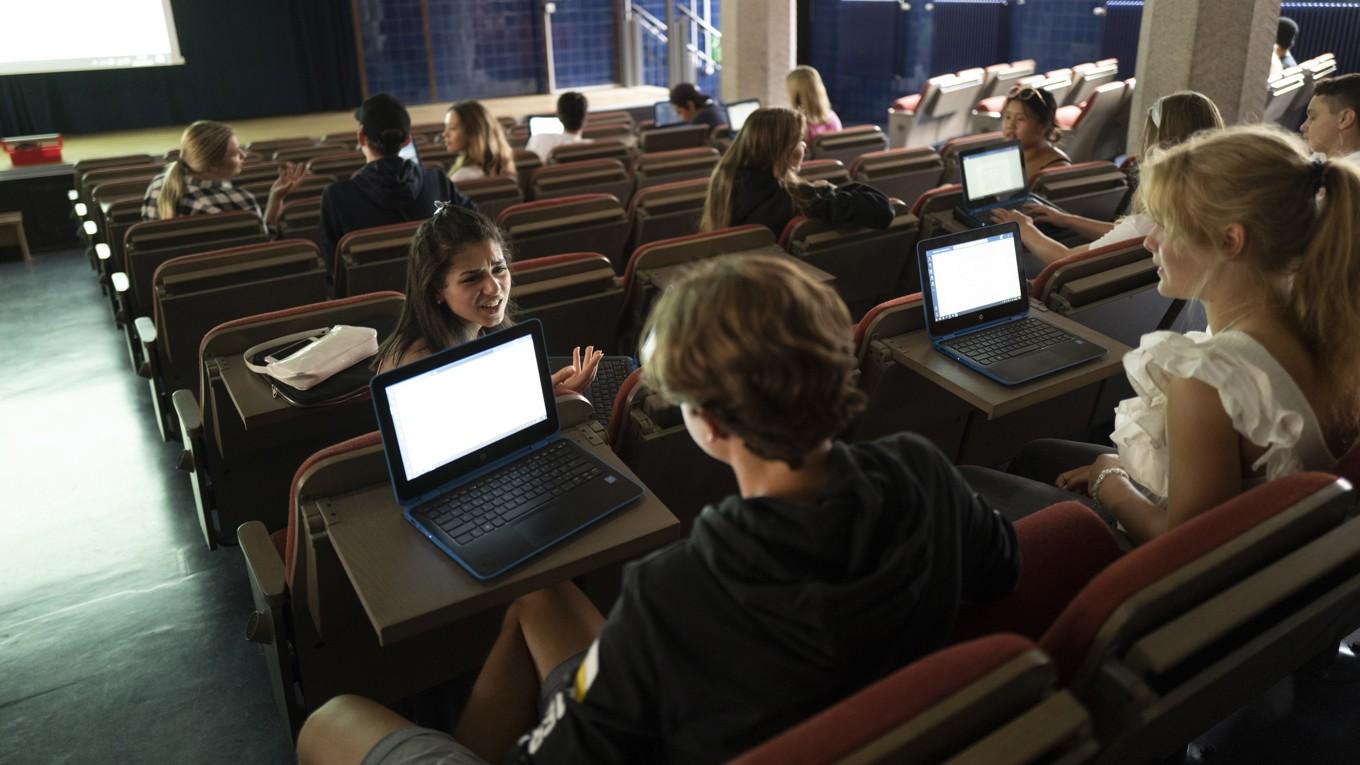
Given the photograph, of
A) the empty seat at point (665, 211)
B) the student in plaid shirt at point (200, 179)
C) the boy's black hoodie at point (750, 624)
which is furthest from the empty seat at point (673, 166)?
the boy's black hoodie at point (750, 624)

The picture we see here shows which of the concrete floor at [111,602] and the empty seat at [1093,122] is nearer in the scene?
the concrete floor at [111,602]

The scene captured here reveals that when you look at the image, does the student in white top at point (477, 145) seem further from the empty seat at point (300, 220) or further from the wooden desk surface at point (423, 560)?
the wooden desk surface at point (423, 560)

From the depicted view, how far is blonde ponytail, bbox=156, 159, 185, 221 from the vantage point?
14.1ft

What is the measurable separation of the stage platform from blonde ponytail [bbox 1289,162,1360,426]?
9655 millimetres

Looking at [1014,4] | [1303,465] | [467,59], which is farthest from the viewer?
[467,59]

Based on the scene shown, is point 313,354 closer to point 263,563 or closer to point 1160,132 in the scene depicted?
point 263,563

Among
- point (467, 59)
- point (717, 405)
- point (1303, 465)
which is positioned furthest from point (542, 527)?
point (467, 59)

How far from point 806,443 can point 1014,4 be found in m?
10.2

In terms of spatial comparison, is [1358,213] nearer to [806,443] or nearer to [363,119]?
[806,443]

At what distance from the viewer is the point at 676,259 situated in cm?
340

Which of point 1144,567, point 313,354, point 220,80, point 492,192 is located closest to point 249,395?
point 313,354

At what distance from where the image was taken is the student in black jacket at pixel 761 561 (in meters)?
1.10

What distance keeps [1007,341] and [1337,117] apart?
2031 mm

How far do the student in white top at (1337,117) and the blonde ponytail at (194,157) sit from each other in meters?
4.42
